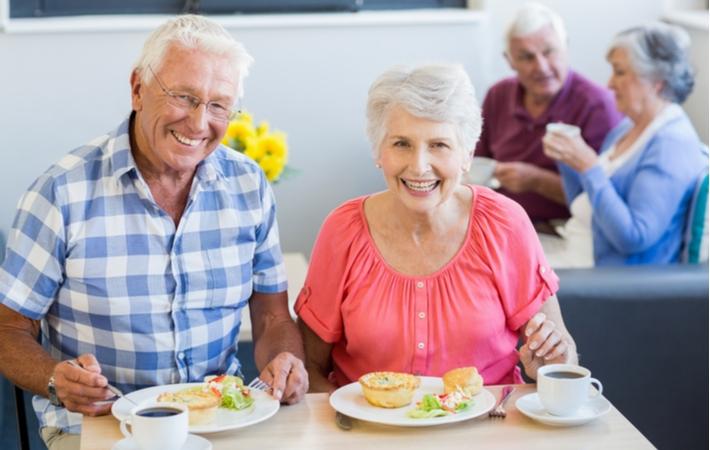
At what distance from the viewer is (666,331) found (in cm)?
297

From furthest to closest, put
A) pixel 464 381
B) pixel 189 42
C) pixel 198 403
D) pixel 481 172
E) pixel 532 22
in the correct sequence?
pixel 532 22 < pixel 481 172 < pixel 189 42 < pixel 464 381 < pixel 198 403

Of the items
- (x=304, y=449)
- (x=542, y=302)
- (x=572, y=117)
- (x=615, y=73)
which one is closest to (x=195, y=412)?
(x=304, y=449)

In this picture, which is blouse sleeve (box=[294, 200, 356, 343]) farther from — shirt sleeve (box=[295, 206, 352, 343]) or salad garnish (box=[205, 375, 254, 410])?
salad garnish (box=[205, 375, 254, 410])

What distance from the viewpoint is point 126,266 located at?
215 cm

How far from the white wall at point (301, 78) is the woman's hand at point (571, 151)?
0.72m

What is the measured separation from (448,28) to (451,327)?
7.43 feet

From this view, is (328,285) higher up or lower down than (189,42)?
lower down

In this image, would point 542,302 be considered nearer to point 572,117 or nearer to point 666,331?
point 666,331

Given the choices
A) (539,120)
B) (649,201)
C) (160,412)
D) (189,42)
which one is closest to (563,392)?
(160,412)

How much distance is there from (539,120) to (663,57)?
63 centimetres

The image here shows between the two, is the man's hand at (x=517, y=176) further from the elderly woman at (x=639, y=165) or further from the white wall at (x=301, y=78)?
the white wall at (x=301, y=78)

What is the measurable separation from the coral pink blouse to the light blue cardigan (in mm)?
1100

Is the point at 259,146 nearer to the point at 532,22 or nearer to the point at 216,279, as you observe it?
the point at 216,279

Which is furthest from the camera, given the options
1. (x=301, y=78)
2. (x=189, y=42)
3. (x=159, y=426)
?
(x=301, y=78)
